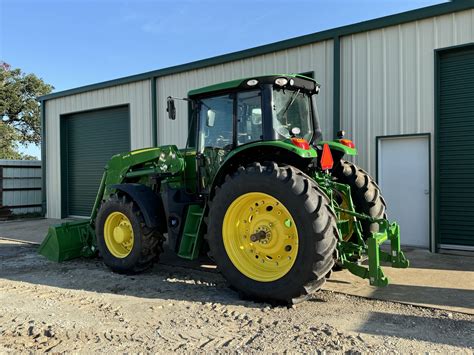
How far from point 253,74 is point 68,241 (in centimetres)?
565

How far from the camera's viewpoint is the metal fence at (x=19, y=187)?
50.0ft

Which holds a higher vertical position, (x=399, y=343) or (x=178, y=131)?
(x=178, y=131)

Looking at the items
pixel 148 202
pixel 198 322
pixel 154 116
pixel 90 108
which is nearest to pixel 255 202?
pixel 198 322

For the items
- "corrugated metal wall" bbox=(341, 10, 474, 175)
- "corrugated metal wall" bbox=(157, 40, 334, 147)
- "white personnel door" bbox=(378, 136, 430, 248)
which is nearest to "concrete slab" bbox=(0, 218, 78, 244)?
"corrugated metal wall" bbox=(157, 40, 334, 147)

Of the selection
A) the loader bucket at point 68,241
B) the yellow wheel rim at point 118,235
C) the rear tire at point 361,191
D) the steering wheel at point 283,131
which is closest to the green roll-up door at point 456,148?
the rear tire at point 361,191

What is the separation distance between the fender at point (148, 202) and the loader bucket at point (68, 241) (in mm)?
1320

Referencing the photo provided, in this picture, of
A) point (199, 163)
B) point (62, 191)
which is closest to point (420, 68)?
point (199, 163)

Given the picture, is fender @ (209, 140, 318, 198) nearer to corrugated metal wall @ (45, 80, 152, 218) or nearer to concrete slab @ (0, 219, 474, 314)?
concrete slab @ (0, 219, 474, 314)

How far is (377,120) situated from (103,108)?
895cm

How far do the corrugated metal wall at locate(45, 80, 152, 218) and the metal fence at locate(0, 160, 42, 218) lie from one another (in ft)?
4.02

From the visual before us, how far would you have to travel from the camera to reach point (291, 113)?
546 cm

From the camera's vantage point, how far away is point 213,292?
5.29 meters

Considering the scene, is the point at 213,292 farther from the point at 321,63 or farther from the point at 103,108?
the point at 103,108

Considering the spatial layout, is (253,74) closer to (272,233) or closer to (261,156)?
(261,156)
